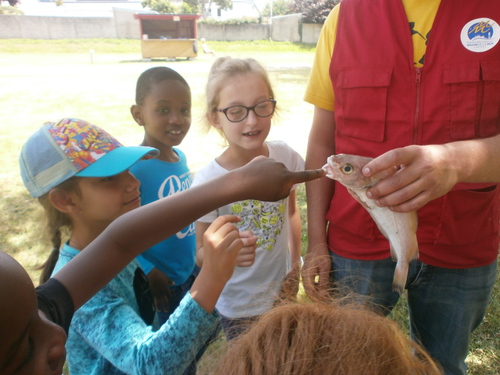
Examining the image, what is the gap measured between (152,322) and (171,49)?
89.8ft

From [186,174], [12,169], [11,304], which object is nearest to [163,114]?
[186,174]

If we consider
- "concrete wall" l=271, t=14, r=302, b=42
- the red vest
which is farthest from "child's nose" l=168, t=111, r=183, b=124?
"concrete wall" l=271, t=14, r=302, b=42

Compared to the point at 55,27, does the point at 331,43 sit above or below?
below

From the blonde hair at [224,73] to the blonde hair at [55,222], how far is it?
2.95ft

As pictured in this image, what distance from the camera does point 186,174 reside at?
2.77m

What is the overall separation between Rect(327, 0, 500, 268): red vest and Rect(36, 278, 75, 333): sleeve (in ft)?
3.98

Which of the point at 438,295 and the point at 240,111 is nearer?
the point at 438,295

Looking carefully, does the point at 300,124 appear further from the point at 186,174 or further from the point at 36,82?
the point at 36,82

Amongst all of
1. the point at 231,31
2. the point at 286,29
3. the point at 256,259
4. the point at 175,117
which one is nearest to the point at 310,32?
the point at 286,29

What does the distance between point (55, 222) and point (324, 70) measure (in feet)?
4.84

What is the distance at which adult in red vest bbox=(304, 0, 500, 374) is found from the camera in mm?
1388

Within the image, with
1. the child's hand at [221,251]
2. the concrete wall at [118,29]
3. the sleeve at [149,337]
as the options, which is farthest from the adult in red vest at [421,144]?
the concrete wall at [118,29]

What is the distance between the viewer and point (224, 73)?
221 centimetres

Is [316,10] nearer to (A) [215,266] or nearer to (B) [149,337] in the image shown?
(A) [215,266]
